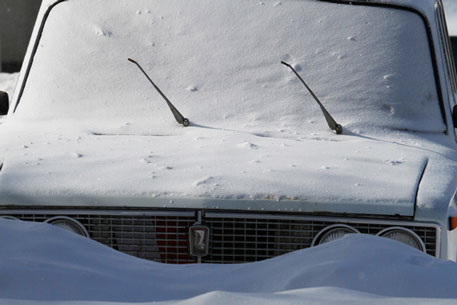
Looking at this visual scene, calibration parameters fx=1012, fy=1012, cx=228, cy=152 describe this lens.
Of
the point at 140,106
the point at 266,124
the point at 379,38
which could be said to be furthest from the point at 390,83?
the point at 140,106

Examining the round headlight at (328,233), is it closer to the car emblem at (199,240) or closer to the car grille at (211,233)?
the car grille at (211,233)

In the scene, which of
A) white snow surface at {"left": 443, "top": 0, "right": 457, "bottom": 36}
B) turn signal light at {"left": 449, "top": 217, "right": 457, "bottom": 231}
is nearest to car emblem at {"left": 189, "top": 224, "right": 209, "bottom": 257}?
turn signal light at {"left": 449, "top": 217, "right": 457, "bottom": 231}

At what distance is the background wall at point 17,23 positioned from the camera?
44.3 ft

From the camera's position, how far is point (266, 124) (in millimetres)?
3961

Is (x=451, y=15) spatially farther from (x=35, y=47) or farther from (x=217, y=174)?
(x=217, y=174)

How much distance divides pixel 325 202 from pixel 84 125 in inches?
49.8

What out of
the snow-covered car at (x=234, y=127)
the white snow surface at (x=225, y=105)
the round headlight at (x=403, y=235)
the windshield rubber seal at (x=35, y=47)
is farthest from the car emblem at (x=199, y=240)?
the windshield rubber seal at (x=35, y=47)

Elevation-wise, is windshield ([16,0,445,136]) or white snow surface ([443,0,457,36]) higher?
white snow surface ([443,0,457,36])

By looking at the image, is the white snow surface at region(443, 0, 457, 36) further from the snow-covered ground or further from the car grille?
the snow-covered ground

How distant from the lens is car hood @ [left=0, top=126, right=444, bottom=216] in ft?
10.3

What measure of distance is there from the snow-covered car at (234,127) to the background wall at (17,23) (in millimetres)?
9057

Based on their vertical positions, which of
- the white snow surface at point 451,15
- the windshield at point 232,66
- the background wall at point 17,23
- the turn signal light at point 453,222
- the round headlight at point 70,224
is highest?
the white snow surface at point 451,15

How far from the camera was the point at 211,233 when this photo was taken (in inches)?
126

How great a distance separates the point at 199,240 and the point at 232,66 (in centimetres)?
127
